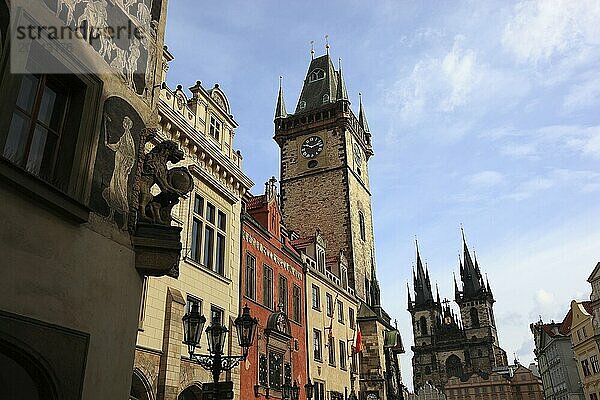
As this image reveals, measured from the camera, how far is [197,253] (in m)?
18.0

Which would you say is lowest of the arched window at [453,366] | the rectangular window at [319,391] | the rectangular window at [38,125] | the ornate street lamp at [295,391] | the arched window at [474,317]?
the ornate street lamp at [295,391]

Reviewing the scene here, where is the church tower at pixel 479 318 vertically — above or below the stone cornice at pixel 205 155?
above

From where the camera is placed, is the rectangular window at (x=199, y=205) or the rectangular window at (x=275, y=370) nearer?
the rectangular window at (x=199, y=205)

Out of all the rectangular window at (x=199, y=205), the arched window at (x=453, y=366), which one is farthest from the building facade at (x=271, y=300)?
the arched window at (x=453, y=366)

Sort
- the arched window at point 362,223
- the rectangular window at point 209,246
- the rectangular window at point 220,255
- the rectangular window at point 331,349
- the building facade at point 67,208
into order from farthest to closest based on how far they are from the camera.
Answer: the arched window at point 362,223, the rectangular window at point 331,349, the rectangular window at point 220,255, the rectangular window at point 209,246, the building facade at point 67,208

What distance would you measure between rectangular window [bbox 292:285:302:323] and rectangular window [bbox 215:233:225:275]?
26.9 feet

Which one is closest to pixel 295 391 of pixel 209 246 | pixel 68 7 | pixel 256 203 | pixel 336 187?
pixel 209 246

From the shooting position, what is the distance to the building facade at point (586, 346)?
46.1 metres

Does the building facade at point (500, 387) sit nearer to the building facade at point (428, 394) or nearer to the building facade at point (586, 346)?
the building facade at point (428, 394)

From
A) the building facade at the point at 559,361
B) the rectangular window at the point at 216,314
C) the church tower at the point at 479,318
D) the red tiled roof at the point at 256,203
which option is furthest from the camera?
the church tower at the point at 479,318

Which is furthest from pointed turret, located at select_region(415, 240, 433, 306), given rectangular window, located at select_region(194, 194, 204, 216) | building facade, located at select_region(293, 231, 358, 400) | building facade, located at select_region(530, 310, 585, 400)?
rectangular window, located at select_region(194, 194, 204, 216)

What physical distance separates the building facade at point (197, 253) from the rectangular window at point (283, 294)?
201 inches

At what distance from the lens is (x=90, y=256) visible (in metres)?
7.02

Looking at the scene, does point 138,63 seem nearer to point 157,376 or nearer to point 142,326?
point 142,326
